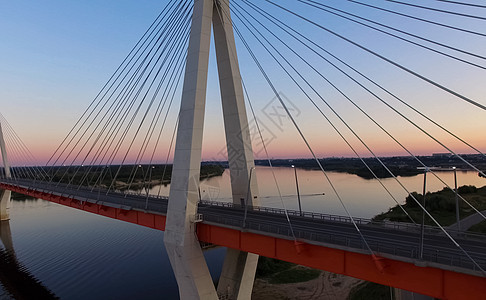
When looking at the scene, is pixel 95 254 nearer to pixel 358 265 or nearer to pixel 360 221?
pixel 360 221

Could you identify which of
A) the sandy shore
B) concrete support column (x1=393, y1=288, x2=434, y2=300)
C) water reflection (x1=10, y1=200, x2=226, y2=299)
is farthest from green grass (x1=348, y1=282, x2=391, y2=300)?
water reflection (x1=10, y1=200, x2=226, y2=299)

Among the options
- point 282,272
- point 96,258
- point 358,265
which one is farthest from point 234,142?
point 96,258

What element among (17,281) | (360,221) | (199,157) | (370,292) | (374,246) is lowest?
(17,281)

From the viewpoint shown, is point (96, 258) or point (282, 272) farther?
point (96, 258)

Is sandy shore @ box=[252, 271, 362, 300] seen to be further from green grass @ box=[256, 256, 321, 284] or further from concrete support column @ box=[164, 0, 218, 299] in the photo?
concrete support column @ box=[164, 0, 218, 299]

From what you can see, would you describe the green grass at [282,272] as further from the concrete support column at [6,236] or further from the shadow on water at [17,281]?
the concrete support column at [6,236]
